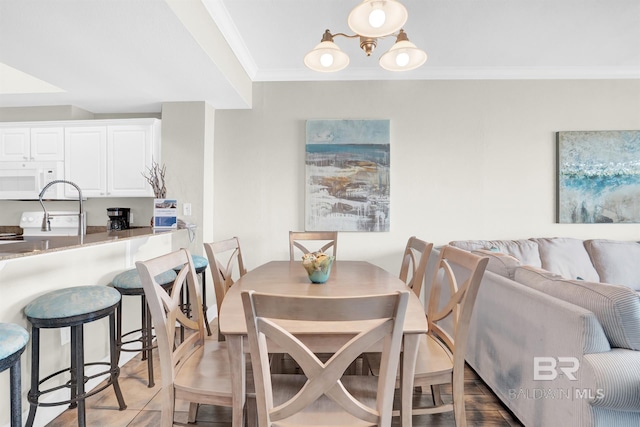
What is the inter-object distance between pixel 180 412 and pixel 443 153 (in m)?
3.13

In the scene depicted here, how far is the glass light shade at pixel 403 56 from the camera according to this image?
1.88 m

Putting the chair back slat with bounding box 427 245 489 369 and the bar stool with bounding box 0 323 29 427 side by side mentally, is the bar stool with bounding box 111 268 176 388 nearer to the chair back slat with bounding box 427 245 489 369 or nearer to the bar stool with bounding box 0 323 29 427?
the bar stool with bounding box 0 323 29 427

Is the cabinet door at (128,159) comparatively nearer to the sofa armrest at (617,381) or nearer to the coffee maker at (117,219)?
the coffee maker at (117,219)

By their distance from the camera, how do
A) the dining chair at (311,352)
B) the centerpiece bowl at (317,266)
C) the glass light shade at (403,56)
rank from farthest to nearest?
the glass light shade at (403,56)
the centerpiece bowl at (317,266)
the dining chair at (311,352)

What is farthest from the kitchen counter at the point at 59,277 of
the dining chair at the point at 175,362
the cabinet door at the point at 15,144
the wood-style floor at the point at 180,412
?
the cabinet door at the point at 15,144

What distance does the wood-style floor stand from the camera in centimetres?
178

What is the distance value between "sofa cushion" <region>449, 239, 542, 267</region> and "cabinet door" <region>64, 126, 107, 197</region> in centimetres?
367

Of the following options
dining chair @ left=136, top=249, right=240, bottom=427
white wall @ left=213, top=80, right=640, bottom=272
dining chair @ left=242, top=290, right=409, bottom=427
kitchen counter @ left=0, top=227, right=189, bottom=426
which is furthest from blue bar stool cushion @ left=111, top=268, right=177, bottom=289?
dining chair @ left=242, top=290, right=409, bottom=427

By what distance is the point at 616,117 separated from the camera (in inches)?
132

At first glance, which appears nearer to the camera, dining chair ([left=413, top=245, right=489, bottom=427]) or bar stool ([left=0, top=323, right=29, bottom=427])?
bar stool ([left=0, top=323, right=29, bottom=427])

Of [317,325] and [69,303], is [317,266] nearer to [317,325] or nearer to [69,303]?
[317,325]

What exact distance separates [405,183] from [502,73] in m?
1.50

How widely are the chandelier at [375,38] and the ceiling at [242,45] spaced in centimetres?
63

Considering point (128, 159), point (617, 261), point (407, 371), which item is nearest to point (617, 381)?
point (407, 371)
